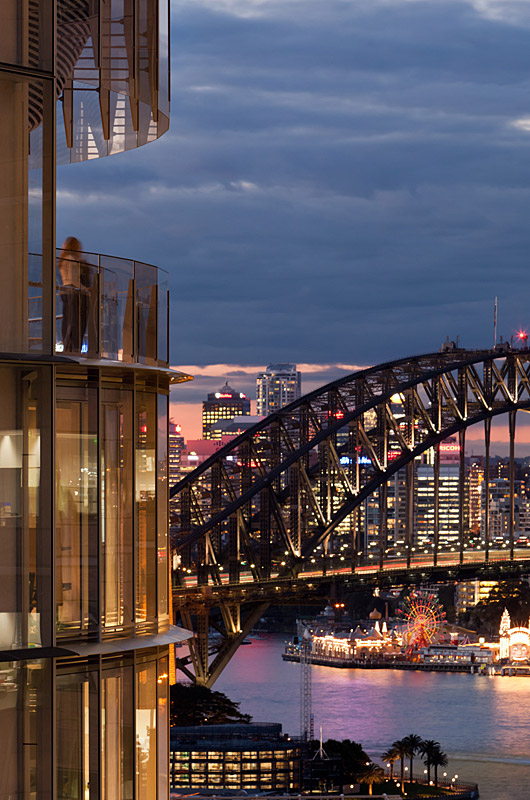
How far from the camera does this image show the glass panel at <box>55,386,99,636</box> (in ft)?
23.3

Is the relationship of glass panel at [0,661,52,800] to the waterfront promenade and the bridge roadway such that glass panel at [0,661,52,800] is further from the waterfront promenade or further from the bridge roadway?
the waterfront promenade

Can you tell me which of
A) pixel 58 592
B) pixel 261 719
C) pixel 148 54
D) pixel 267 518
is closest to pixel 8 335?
pixel 58 592

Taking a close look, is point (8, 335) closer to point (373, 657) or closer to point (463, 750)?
point (463, 750)

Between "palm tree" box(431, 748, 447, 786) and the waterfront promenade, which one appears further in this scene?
the waterfront promenade

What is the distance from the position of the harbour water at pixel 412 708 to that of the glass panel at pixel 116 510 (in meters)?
55.9

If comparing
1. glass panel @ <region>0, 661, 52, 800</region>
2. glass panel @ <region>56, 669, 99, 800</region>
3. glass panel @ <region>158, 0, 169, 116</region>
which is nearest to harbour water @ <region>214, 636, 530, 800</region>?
glass panel @ <region>158, 0, 169, 116</region>

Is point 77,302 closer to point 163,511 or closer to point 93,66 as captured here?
point 163,511

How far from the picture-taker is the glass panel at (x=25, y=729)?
21.6 ft

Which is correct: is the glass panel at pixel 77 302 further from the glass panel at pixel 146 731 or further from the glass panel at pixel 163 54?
the glass panel at pixel 146 731

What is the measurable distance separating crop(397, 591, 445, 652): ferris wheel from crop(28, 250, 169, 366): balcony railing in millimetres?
113170

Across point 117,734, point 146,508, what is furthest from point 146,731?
point 146,508

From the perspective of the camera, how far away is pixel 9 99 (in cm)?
672

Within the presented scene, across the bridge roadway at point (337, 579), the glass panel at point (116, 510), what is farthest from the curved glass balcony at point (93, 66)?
the bridge roadway at point (337, 579)

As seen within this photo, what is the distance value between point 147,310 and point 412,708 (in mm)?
81411
